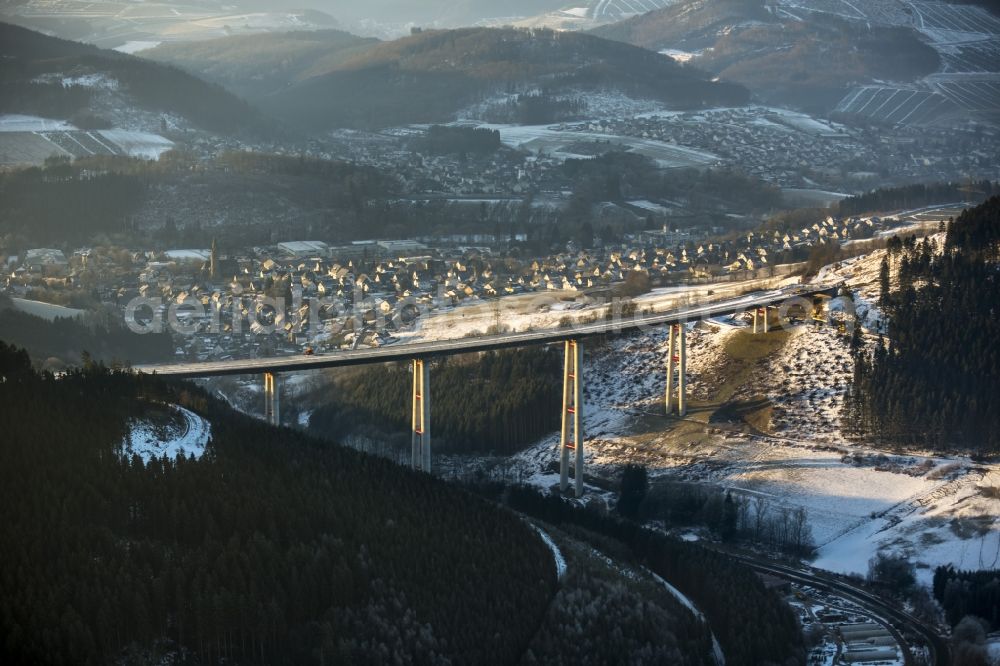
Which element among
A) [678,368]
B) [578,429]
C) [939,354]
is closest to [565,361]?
[578,429]

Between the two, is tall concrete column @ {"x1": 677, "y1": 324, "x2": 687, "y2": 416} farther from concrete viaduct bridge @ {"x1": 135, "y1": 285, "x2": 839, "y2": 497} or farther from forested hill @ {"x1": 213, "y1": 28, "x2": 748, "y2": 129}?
forested hill @ {"x1": 213, "y1": 28, "x2": 748, "y2": 129}

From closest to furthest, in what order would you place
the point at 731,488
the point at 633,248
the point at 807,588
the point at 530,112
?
1. the point at 807,588
2. the point at 731,488
3. the point at 633,248
4. the point at 530,112

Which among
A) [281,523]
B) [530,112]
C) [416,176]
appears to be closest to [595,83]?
[530,112]

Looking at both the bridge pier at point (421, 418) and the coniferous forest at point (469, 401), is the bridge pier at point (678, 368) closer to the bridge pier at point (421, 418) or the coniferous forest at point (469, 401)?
the coniferous forest at point (469, 401)

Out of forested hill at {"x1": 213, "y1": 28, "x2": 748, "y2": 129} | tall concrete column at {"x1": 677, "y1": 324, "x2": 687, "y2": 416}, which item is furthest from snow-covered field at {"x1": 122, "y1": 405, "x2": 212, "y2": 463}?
forested hill at {"x1": 213, "y1": 28, "x2": 748, "y2": 129}

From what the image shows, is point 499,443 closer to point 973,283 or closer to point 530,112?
point 973,283
